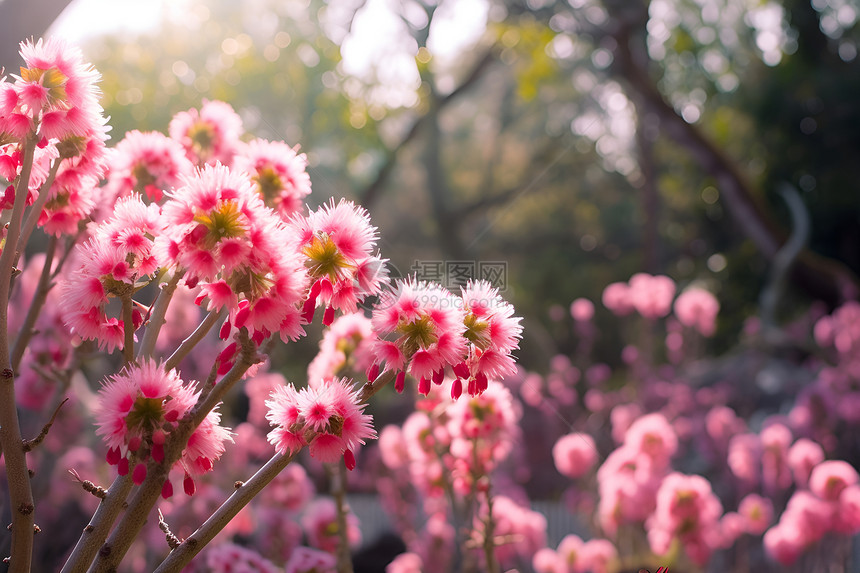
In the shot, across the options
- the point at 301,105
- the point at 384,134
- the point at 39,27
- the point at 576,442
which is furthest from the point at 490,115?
the point at 39,27

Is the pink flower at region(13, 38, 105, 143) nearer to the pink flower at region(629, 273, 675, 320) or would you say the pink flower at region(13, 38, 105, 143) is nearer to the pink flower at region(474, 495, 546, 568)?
the pink flower at region(474, 495, 546, 568)

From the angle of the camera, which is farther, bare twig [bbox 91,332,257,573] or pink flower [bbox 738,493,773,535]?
pink flower [bbox 738,493,773,535]

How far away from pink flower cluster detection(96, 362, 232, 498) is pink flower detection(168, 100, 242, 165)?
766mm

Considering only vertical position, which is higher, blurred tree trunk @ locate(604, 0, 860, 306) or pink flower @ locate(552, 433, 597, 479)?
blurred tree trunk @ locate(604, 0, 860, 306)

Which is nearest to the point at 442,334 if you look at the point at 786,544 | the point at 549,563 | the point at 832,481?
the point at 549,563

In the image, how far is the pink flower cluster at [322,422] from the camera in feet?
3.23

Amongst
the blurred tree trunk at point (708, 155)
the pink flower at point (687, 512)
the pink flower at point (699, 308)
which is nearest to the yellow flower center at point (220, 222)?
the pink flower at point (687, 512)

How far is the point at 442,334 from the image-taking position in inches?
39.2

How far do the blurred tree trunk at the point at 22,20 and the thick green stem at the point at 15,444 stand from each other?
2.93 feet

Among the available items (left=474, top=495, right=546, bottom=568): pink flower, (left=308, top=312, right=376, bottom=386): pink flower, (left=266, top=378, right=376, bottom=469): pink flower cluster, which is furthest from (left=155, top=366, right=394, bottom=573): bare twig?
(left=474, top=495, right=546, bottom=568): pink flower

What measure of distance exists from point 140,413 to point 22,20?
131cm

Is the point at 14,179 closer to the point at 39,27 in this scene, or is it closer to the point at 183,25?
the point at 39,27

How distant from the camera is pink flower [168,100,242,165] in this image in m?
1.60

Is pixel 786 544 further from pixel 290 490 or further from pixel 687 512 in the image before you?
pixel 290 490
